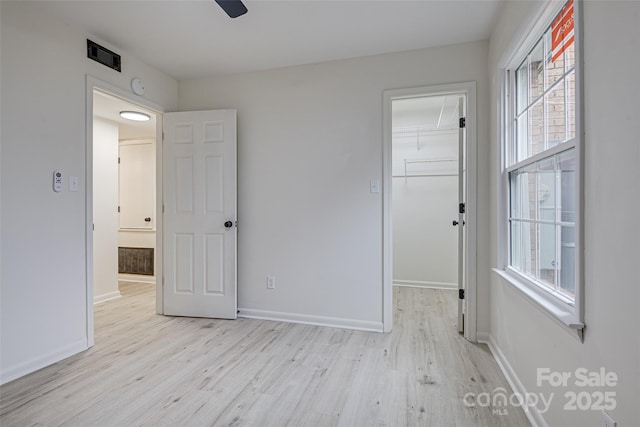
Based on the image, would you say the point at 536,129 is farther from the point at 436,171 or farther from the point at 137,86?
the point at 137,86

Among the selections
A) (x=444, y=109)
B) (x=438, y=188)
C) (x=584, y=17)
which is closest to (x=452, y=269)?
(x=438, y=188)

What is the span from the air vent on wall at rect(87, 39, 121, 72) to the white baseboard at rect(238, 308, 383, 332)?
2.47 meters

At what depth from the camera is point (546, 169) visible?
1619mm

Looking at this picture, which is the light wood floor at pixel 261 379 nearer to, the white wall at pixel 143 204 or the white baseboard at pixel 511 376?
the white baseboard at pixel 511 376

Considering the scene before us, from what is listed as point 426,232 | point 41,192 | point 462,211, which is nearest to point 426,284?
point 426,232

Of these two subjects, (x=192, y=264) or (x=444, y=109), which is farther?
(x=444, y=109)

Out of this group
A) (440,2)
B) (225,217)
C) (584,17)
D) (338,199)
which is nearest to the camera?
(584,17)

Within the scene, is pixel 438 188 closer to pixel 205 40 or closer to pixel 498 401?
pixel 498 401

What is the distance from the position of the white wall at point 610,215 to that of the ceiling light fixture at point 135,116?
3.98 metres

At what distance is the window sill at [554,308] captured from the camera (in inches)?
46.4

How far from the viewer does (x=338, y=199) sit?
2.97 meters

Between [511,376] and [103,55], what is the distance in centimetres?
374

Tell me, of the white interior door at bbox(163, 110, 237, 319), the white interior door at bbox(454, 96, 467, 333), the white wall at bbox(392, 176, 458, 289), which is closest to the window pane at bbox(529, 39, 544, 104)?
the white interior door at bbox(454, 96, 467, 333)

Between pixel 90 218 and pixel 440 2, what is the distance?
3002mm
